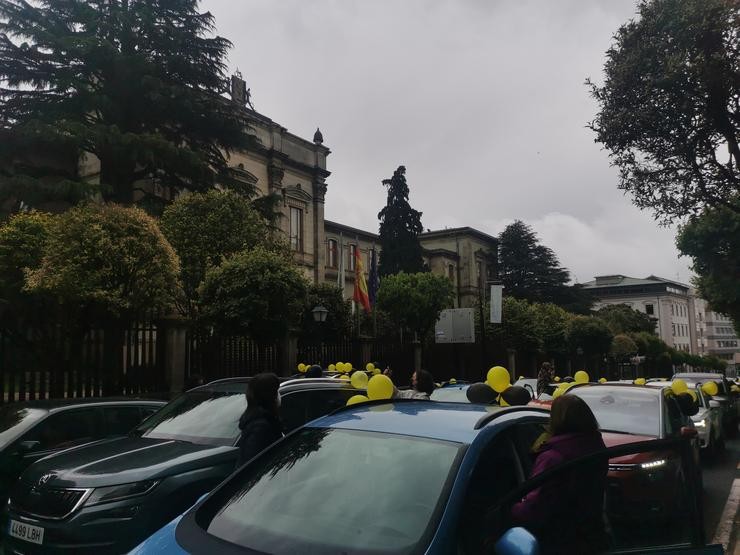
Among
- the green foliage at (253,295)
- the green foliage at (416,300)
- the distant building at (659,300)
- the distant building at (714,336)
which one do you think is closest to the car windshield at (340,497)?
the green foliage at (253,295)

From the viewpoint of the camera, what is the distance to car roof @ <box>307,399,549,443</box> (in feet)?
10.4

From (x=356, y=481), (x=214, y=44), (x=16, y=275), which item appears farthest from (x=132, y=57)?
(x=356, y=481)

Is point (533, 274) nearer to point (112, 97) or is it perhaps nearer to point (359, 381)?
point (112, 97)

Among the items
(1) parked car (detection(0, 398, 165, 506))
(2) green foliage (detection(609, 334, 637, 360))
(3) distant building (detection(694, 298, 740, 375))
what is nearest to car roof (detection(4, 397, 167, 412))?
(1) parked car (detection(0, 398, 165, 506))

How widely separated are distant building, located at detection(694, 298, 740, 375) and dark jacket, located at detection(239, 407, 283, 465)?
125512 millimetres

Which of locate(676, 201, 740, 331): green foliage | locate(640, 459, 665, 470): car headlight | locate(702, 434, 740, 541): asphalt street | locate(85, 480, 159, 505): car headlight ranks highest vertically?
locate(676, 201, 740, 331): green foliage

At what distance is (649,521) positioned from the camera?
2953 millimetres

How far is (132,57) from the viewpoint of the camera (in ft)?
70.3

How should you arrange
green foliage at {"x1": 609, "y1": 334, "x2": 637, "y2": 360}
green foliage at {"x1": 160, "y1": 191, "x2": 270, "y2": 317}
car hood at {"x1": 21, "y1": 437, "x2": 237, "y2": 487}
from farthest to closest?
green foliage at {"x1": 609, "y1": 334, "x2": 637, "y2": 360} < green foliage at {"x1": 160, "y1": 191, "x2": 270, "y2": 317} < car hood at {"x1": 21, "y1": 437, "x2": 237, "y2": 487}

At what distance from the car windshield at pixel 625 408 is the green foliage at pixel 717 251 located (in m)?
16.7

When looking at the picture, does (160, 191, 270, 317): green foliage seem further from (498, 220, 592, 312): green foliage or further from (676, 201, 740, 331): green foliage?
(498, 220, 592, 312): green foliage

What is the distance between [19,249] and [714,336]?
131m

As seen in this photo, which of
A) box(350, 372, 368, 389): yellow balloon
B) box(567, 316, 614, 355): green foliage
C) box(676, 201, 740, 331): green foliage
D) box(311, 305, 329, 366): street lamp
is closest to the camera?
box(350, 372, 368, 389): yellow balloon

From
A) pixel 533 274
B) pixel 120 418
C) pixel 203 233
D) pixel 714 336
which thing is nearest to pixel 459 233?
pixel 533 274
